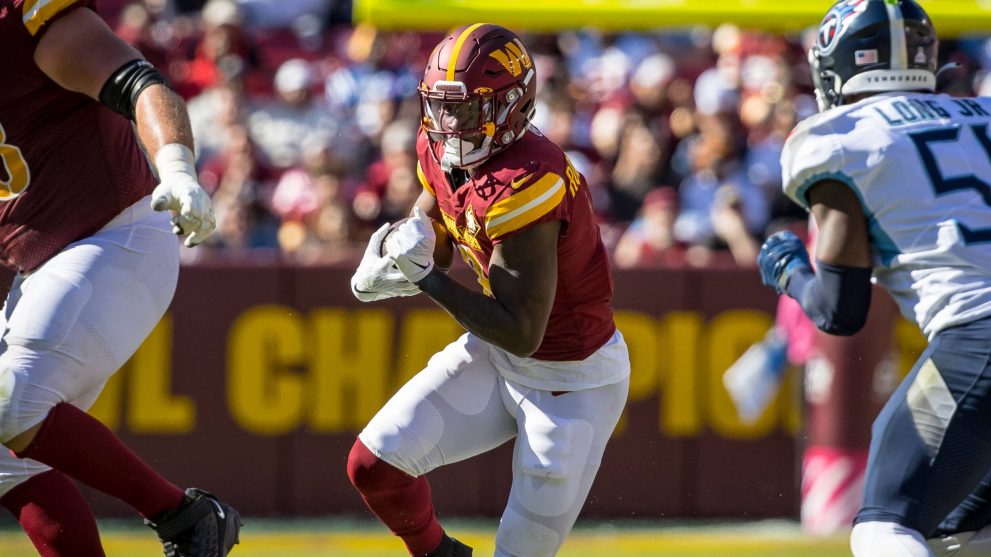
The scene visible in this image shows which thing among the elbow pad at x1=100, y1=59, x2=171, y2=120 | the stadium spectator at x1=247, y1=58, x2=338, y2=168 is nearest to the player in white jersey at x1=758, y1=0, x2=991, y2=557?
the elbow pad at x1=100, y1=59, x2=171, y2=120

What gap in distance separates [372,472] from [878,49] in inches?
67.6

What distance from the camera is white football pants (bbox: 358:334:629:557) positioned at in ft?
12.5

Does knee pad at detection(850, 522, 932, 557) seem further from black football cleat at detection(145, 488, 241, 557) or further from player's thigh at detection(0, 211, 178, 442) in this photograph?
player's thigh at detection(0, 211, 178, 442)

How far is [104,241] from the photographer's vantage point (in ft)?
12.3

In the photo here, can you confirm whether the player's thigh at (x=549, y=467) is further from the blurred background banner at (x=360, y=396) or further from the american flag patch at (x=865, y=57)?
the blurred background banner at (x=360, y=396)

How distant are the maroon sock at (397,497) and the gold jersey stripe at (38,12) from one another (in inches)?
53.5

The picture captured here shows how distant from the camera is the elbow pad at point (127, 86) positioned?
3.56 metres

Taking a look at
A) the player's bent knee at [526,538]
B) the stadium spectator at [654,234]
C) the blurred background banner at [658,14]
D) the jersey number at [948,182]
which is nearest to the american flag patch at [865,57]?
the jersey number at [948,182]

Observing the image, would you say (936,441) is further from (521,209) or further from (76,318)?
(76,318)

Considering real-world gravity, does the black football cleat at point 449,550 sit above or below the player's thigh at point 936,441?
below

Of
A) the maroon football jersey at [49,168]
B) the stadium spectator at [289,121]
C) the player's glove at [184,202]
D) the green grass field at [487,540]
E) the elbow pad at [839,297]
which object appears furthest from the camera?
the stadium spectator at [289,121]

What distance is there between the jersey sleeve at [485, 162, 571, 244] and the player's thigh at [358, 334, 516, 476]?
47 cm

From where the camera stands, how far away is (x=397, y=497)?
3.94m

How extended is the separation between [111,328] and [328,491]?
3.40 meters
